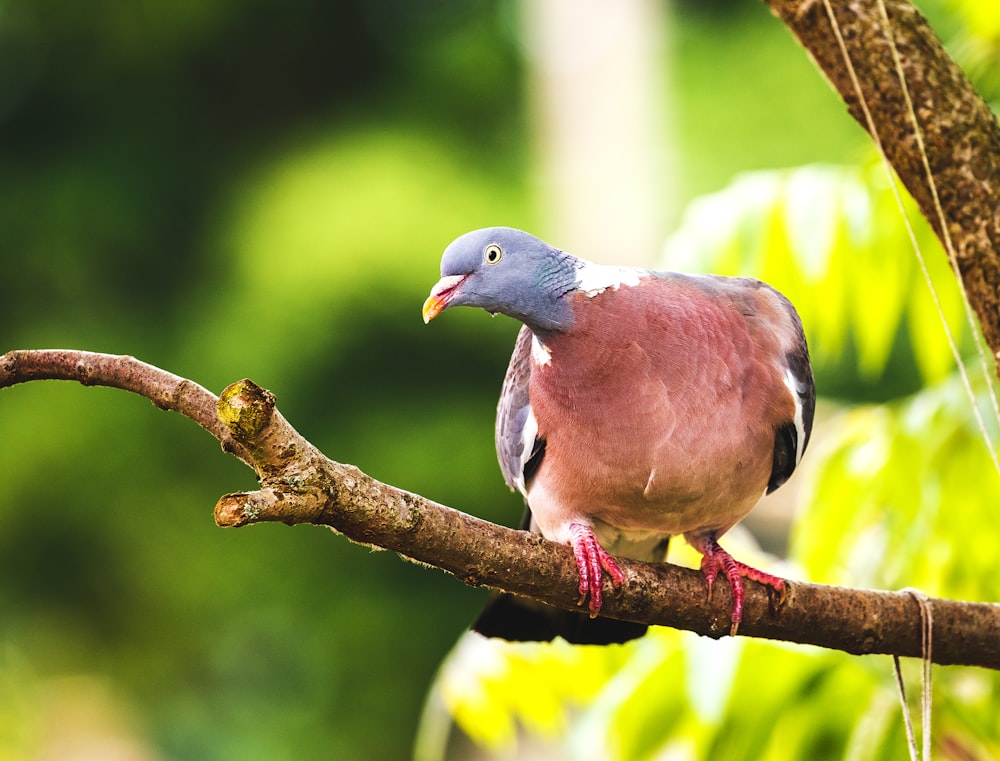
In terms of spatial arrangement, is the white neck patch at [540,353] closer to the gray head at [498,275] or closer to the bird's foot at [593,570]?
the gray head at [498,275]

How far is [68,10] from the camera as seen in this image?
4.71m

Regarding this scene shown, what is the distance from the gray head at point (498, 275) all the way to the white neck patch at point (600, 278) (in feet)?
0.14

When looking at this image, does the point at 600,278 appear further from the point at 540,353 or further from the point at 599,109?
the point at 599,109

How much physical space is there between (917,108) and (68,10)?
4234 mm

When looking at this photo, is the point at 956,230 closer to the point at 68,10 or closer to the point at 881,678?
the point at 881,678

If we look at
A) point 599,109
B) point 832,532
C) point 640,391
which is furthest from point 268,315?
point 640,391

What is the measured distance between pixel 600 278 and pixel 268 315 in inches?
117

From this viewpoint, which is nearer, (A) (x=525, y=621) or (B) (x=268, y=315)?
(A) (x=525, y=621)

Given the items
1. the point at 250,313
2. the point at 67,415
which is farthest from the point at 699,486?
the point at 67,415

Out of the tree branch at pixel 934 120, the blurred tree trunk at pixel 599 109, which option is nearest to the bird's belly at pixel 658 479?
the tree branch at pixel 934 120

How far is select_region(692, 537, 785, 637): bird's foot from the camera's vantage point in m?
1.36


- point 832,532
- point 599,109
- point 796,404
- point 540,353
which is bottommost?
point 832,532

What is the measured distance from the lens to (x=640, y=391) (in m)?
1.35

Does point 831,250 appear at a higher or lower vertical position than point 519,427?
higher
